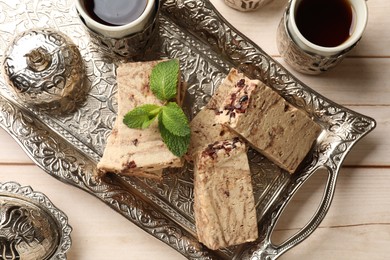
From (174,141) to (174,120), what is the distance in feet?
0.20

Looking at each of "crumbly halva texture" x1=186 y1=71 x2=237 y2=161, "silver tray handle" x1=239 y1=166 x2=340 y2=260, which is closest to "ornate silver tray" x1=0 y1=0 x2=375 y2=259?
"silver tray handle" x1=239 y1=166 x2=340 y2=260

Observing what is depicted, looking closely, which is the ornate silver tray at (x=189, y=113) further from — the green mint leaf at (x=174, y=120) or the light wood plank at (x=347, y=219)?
the green mint leaf at (x=174, y=120)

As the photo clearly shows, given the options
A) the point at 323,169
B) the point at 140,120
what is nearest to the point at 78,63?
the point at 140,120

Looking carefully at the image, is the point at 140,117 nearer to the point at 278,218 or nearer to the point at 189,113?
the point at 189,113

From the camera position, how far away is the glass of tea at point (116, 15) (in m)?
1.68

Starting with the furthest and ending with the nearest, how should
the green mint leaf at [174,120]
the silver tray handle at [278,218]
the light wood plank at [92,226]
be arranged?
the light wood plank at [92,226] < the silver tray handle at [278,218] < the green mint leaf at [174,120]

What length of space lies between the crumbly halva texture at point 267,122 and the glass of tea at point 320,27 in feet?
0.55

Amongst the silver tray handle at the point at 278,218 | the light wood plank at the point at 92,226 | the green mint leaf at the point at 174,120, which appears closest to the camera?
the green mint leaf at the point at 174,120

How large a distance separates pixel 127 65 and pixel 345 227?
2.94 ft

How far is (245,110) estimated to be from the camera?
170 centimetres

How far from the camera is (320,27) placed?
182 centimetres

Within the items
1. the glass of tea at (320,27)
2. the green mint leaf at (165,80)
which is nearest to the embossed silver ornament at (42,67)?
the green mint leaf at (165,80)

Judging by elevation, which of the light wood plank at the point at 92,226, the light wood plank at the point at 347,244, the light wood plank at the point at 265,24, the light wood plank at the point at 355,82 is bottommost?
the light wood plank at the point at 347,244

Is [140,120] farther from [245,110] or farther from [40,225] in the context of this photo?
[40,225]
